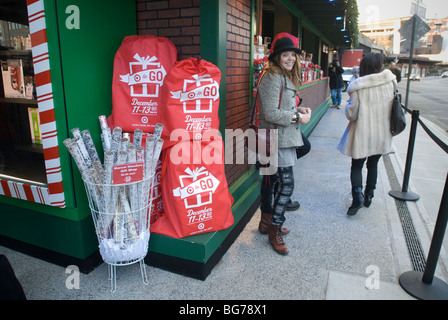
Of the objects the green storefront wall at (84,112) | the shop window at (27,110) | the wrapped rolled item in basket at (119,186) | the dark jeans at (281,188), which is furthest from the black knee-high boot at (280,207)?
the shop window at (27,110)

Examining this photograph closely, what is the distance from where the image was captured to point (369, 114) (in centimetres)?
347

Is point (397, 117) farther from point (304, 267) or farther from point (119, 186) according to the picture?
point (119, 186)

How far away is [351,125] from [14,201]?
335cm

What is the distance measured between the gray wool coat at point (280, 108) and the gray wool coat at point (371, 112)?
0.98m

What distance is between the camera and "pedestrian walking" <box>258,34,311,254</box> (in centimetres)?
272

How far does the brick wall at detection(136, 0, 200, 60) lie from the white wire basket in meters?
1.18

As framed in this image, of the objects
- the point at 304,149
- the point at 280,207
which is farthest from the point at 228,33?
the point at 280,207

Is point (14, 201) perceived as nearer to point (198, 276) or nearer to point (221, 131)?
point (198, 276)

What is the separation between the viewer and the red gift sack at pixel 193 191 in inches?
96.6

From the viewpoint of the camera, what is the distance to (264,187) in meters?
3.16

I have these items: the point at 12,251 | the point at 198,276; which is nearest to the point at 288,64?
the point at 198,276

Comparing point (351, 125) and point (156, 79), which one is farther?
point (351, 125)

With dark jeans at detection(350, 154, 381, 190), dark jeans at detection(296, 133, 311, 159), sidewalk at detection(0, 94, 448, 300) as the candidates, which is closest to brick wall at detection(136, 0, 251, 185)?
dark jeans at detection(296, 133, 311, 159)

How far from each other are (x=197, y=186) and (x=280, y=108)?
0.97 m
